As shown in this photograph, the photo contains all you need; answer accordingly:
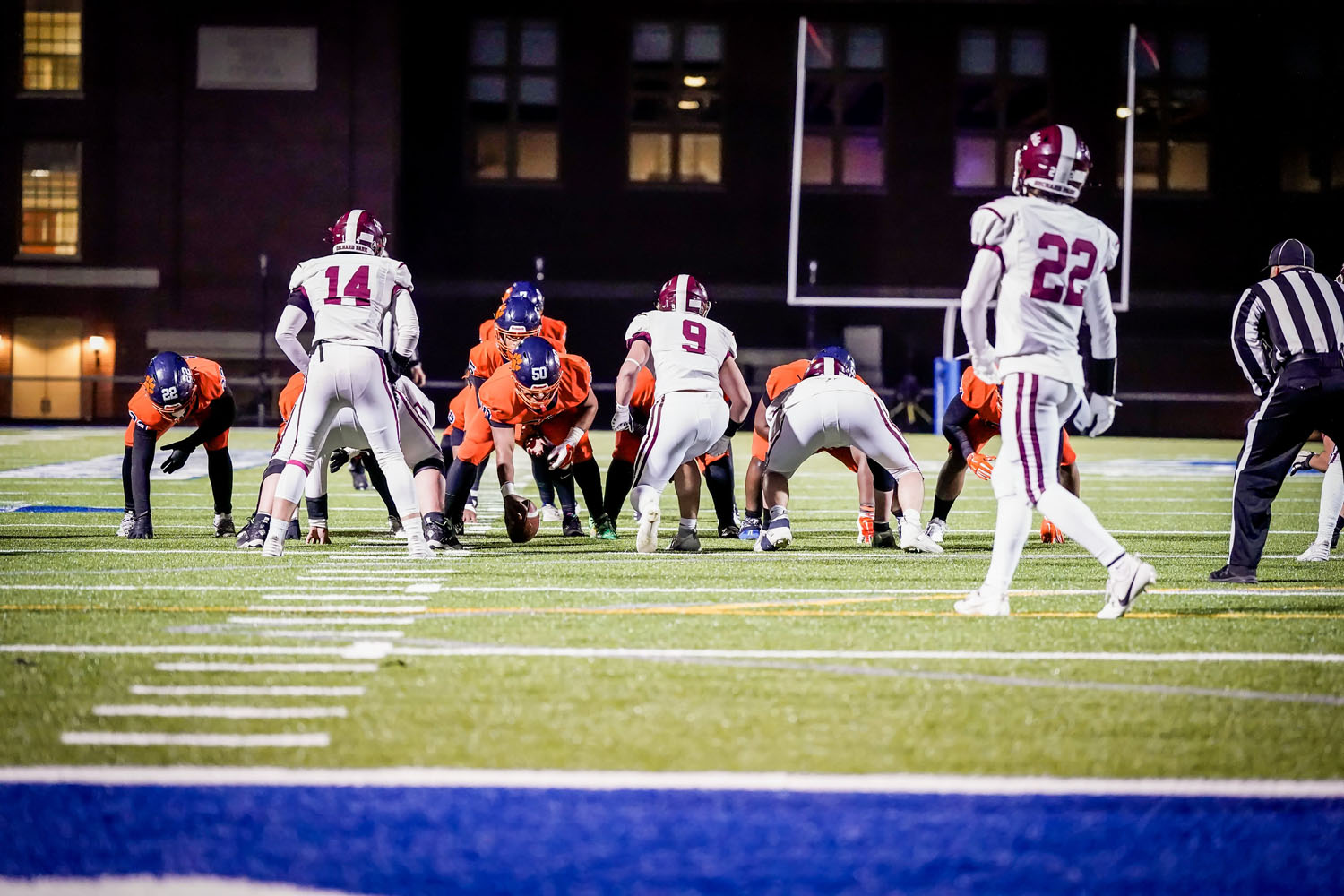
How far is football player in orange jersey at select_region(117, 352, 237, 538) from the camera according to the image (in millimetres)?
8180

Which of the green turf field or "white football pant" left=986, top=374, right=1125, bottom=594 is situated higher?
"white football pant" left=986, top=374, right=1125, bottom=594

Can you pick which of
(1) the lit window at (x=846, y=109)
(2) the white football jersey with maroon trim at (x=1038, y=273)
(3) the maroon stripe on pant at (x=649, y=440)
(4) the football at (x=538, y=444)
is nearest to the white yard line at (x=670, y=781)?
(2) the white football jersey with maroon trim at (x=1038, y=273)

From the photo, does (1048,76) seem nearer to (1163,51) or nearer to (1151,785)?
(1163,51)

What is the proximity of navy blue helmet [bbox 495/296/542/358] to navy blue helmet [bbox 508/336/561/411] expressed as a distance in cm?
48

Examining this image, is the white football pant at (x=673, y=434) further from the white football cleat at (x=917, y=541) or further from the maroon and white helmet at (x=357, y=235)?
the maroon and white helmet at (x=357, y=235)

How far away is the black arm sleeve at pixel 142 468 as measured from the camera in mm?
8445

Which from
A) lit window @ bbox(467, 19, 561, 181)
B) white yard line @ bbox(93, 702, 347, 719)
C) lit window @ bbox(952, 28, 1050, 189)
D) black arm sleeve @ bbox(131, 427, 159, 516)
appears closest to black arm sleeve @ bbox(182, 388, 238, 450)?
black arm sleeve @ bbox(131, 427, 159, 516)

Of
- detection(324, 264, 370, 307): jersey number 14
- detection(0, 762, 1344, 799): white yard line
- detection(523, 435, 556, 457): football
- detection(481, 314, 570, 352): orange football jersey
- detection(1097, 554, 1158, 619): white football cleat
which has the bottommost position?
detection(0, 762, 1344, 799): white yard line

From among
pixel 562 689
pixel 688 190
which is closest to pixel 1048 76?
pixel 688 190

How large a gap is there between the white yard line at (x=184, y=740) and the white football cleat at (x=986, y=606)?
9.26 feet

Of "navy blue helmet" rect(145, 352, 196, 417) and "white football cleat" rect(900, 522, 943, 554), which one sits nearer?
"white football cleat" rect(900, 522, 943, 554)

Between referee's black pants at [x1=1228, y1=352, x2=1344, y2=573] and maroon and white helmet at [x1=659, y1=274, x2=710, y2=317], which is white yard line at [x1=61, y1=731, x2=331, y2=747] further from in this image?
maroon and white helmet at [x1=659, y1=274, x2=710, y2=317]

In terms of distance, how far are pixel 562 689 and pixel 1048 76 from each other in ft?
88.7

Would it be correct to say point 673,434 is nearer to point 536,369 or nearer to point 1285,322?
point 536,369
